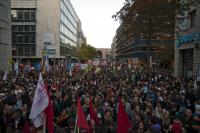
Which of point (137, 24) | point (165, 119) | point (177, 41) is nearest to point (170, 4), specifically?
point (137, 24)

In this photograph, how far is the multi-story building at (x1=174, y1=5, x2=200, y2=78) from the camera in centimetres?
3298

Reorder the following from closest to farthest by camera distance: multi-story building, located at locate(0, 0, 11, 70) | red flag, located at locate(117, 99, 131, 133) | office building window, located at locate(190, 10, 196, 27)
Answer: red flag, located at locate(117, 99, 131, 133)
office building window, located at locate(190, 10, 196, 27)
multi-story building, located at locate(0, 0, 11, 70)

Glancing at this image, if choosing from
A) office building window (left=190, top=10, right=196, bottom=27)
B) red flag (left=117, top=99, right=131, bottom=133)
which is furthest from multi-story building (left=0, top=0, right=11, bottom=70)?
red flag (left=117, top=99, right=131, bottom=133)

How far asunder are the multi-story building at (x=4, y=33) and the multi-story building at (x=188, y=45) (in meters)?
23.3

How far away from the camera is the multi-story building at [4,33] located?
50906mm

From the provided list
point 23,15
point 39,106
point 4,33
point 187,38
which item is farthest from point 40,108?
point 23,15

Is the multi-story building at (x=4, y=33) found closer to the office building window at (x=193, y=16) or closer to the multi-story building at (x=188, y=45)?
the multi-story building at (x=188, y=45)

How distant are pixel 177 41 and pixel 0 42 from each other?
911 inches

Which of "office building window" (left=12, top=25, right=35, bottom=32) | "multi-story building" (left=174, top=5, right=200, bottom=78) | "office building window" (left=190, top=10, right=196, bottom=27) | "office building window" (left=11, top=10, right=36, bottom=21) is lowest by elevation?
"multi-story building" (left=174, top=5, right=200, bottom=78)

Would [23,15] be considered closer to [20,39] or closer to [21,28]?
[21,28]

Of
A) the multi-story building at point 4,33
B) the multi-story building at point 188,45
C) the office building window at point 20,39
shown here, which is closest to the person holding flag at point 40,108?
the multi-story building at point 188,45

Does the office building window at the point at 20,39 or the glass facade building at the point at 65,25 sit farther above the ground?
the glass facade building at the point at 65,25

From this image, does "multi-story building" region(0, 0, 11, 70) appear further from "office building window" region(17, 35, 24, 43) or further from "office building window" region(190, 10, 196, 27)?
"office building window" region(17, 35, 24, 43)

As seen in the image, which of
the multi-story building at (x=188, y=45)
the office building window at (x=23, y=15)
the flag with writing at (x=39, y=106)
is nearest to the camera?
the flag with writing at (x=39, y=106)
